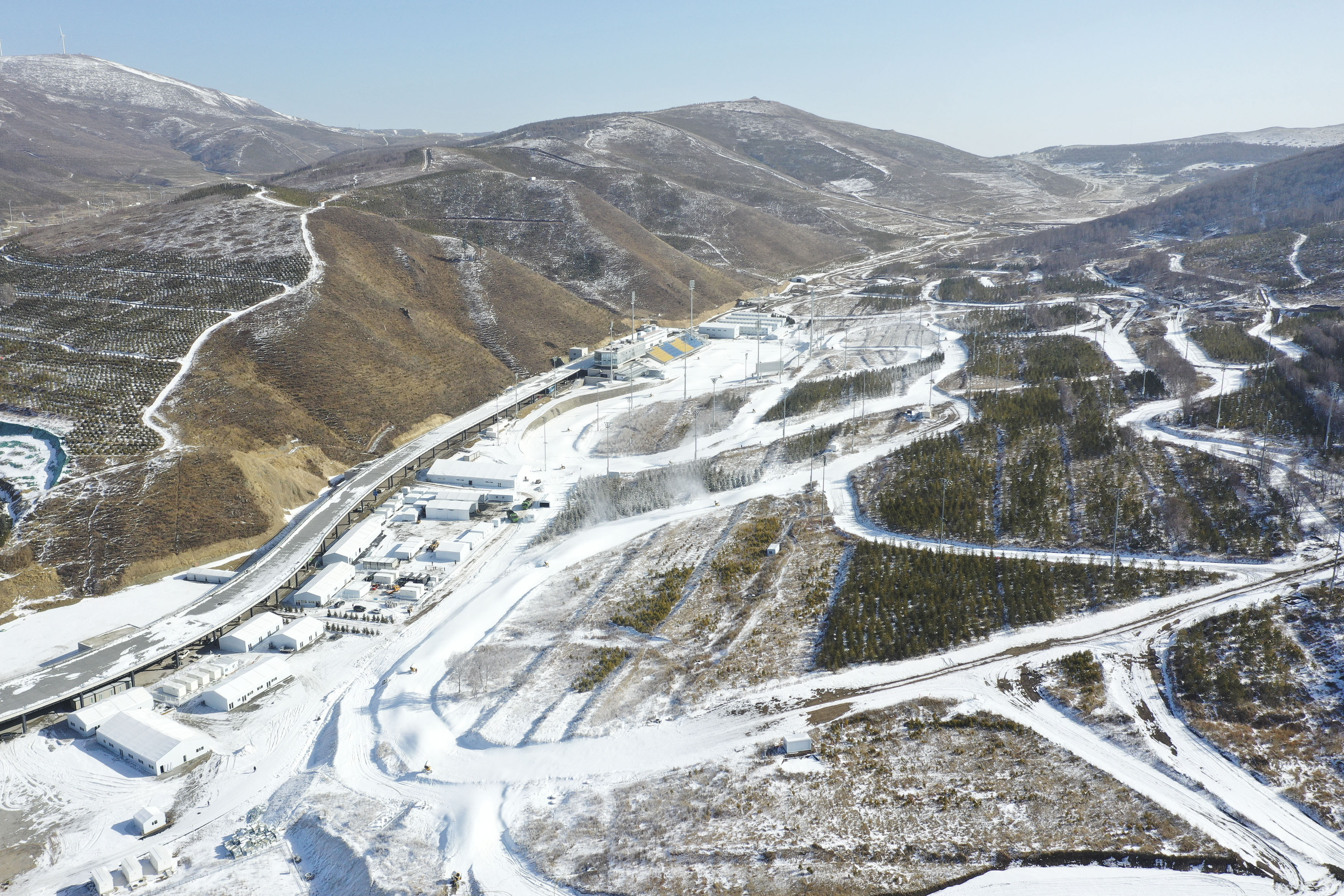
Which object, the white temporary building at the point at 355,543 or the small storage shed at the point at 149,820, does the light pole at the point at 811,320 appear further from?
the small storage shed at the point at 149,820

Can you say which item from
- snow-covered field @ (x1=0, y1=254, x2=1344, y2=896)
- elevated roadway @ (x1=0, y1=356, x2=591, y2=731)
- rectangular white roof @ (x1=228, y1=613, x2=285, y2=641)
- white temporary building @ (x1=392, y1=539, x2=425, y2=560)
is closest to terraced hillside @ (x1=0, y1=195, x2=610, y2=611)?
elevated roadway @ (x1=0, y1=356, x2=591, y2=731)

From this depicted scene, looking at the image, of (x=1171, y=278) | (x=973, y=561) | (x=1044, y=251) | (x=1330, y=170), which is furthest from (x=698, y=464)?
(x=1330, y=170)

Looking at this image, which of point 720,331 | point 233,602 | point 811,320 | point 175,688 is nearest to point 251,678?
point 175,688

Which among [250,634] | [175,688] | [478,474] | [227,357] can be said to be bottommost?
[175,688]

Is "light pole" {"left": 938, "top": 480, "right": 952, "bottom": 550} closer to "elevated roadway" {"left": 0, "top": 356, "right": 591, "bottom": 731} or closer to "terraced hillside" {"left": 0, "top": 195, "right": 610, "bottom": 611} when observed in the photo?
"elevated roadway" {"left": 0, "top": 356, "right": 591, "bottom": 731}

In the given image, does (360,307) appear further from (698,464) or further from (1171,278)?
(1171,278)

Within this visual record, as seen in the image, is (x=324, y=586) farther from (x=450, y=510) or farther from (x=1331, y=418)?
(x=1331, y=418)

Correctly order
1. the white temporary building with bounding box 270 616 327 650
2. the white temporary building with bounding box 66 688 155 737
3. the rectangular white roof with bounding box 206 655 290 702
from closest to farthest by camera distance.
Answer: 1. the white temporary building with bounding box 66 688 155 737
2. the rectangular white roof with bounding box 206 655 290 702
3. the white temporary building with bounding box 270 616 327 650
